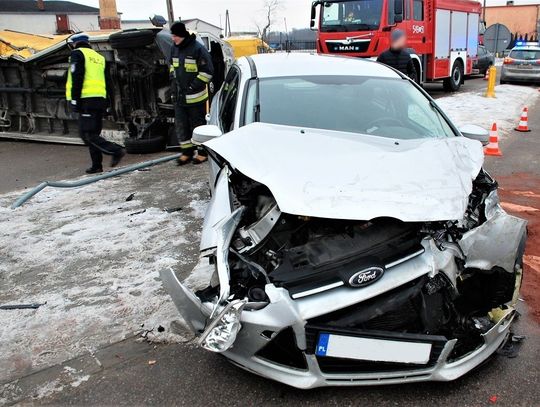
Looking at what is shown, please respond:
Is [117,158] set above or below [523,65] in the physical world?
below

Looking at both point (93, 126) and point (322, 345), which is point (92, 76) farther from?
point (322, 345)

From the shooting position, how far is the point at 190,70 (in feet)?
22.6

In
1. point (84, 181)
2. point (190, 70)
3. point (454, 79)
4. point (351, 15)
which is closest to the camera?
point (84, 181)

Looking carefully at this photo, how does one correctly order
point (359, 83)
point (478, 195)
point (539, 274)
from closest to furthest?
point (478, 195)
point (539, 274)
point (359, 83)

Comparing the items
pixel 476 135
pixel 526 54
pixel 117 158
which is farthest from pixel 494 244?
pixel 526 54

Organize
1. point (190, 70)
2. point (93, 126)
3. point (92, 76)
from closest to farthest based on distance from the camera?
point (92, 76) < point (190, 70) < point (93, 126)

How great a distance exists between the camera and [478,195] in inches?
116

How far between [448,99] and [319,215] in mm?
12831

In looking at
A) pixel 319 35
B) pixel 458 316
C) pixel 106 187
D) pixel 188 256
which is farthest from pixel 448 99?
pixel 458 316

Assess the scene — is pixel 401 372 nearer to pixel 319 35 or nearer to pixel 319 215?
pixel 319 215

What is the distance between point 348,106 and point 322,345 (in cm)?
209

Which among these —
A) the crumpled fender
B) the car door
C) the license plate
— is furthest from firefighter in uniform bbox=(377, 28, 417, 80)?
the license plate

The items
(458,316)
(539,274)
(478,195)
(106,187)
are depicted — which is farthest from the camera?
(106,187)

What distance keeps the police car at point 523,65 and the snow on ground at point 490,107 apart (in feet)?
3.83
